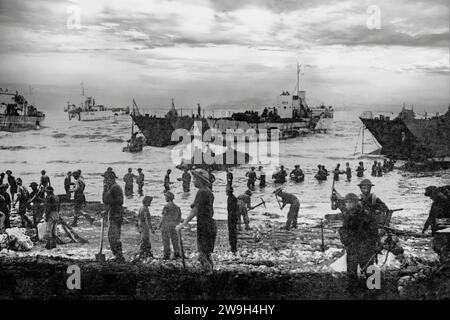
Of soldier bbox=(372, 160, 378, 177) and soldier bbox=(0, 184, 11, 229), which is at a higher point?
soldier bbox=(372, 160, 378, 177)

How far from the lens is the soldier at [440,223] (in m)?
5.78

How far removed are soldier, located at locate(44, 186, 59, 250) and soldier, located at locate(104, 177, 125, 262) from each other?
0.94 m

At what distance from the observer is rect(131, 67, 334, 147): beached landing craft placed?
9.26 metres

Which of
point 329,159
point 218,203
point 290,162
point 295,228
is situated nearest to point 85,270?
point 218,203

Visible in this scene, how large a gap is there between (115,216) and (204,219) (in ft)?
4.53

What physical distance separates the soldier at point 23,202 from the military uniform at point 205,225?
3.32m

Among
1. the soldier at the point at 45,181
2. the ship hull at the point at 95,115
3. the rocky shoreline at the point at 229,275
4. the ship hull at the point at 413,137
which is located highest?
the ship hull at the point at 95,115

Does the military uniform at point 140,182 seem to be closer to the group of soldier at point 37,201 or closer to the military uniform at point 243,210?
the group of soldier at point 37,201

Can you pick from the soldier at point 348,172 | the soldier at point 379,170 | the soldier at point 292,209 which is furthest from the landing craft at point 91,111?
the soldier at point 379,170

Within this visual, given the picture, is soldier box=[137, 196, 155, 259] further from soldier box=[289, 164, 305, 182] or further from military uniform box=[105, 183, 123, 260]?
soldier box=[289, 164, 305, 182]

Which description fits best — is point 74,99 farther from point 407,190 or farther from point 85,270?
point 407,190

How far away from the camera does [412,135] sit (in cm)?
896

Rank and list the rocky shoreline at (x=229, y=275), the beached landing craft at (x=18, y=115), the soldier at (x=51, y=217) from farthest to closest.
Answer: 1. the beached landing craft at (x=18, y=115)
2. the soldier at (x=51, y=217)
3. the rocky shoreline at (x=229, y=275)

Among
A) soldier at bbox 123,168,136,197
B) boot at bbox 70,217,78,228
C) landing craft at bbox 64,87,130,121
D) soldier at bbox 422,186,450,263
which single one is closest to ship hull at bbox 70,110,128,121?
landing craft at bbox 64,87,130,121
